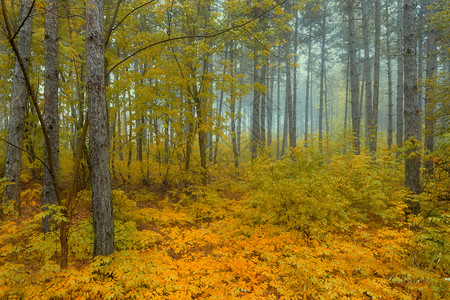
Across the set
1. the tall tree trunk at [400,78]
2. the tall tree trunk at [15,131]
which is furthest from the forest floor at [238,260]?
the tall tree trunk at [400,78]

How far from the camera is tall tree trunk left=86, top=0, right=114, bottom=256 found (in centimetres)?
347

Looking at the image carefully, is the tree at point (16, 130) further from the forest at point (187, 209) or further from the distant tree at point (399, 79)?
the distant tree at point (399, 79)

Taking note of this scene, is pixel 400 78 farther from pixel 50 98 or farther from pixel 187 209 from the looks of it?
pixel 50 98

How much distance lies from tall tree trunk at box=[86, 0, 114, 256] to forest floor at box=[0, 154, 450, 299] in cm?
34

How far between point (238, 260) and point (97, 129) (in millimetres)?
3452

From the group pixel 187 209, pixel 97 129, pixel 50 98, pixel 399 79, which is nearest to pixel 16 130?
pixel 50 98

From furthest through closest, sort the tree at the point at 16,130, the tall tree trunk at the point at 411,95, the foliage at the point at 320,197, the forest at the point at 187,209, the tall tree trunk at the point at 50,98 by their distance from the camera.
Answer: the tree at the point at 16,130 → the tall tree trunk at the point at 411,95 → the foliage at the point at 320,197 → the tall tree trunk at the point at 50,98 → the forest at the point at 187,209

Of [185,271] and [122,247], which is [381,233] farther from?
[122,247]

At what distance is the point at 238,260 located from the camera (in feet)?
13.6

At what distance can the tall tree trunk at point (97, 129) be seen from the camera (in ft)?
11.4

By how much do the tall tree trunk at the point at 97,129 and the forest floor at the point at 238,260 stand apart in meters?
0.34

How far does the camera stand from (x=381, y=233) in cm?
461

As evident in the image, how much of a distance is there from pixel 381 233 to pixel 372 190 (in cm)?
160

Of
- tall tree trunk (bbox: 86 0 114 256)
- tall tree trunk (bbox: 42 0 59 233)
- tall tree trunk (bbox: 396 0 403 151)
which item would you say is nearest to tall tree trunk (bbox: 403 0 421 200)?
tall tree trunk (bbox: 86 0 114 256)
